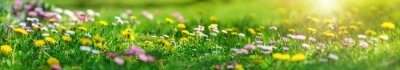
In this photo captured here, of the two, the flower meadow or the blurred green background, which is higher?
the blurred green background

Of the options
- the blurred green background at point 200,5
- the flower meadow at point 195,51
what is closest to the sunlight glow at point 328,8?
the blurred green background at point 200,5

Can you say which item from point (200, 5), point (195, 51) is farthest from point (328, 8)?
point (195, 51)

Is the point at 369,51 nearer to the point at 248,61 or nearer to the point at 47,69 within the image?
the point at 248,61

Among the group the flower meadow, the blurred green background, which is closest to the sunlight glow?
the blurred green background

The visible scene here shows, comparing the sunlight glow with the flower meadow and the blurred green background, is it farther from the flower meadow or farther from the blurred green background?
the flower meadow

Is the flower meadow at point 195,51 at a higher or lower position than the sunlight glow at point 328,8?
lower

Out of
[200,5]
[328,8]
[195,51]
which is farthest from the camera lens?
[200,5]

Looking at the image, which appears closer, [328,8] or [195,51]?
[195,51]

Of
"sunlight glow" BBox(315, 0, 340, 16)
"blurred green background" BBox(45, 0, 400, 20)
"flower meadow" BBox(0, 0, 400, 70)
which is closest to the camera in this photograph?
"flower meadow" BBox(0, 0, 400, 70)

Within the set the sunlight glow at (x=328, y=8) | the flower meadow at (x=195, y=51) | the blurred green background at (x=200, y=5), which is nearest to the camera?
the flower meadow at (x=195, y=51)

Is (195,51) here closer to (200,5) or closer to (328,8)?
(328,8)

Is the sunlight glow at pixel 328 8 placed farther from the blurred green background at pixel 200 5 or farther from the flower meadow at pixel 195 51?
the flower meadow at pixel 195 51
